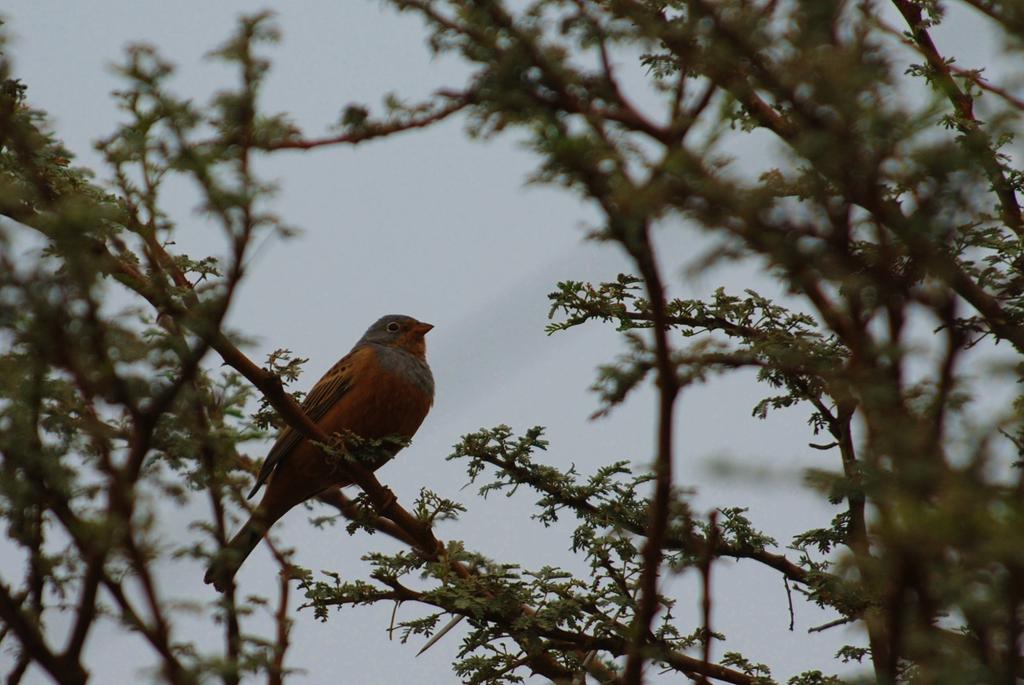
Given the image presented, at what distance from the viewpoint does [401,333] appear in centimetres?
811

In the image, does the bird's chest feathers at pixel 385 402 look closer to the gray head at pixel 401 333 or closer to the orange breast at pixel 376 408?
the orange breast at pixel 376 408

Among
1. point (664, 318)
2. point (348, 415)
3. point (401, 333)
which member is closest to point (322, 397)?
point (348, 415)

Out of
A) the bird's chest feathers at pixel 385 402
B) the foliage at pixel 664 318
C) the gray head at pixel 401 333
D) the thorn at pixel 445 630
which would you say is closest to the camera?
the foliage at pixel 664 318

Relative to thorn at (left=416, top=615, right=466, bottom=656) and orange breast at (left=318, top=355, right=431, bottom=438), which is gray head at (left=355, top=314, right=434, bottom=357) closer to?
orange breast at (left=318, top=355, right=431, bottom=438)

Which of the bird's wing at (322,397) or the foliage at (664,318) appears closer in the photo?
the foliage at (664,318)

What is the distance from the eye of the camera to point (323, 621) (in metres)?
4.54

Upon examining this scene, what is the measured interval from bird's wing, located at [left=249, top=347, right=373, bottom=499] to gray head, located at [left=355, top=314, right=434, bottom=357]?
0.34 metres

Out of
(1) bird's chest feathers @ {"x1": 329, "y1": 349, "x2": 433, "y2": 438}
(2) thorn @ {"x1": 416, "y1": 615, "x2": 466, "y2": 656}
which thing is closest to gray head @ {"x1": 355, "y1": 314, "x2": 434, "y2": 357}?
(1) bird's chest feathers @ {"x1": 329, "y1": 349, "x2": 433, "y2": 438}

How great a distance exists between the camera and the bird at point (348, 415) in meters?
6.67

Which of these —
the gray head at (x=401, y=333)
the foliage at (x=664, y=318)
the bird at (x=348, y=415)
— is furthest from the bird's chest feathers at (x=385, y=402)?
the foliage at (x=664, y=318)

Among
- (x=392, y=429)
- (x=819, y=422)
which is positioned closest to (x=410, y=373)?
(x=392, y=429)

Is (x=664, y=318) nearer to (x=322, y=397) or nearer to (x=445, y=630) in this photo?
(x=445, y=630)

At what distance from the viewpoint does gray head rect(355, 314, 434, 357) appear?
8.02 m

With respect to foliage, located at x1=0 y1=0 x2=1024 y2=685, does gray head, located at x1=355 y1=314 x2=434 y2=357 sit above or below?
above
